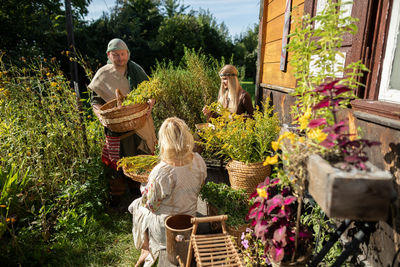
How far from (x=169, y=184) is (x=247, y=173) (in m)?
1.10

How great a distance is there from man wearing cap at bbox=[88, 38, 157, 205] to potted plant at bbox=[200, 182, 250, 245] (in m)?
1.35

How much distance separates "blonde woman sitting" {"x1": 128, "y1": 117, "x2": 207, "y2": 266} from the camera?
2.28 metres

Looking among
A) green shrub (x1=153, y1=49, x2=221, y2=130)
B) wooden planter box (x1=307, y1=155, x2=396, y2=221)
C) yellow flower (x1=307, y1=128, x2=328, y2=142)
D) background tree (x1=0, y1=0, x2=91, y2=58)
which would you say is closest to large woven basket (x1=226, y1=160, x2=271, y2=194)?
yellow flower (x1=307, y1=128, x2=328, y2=142)

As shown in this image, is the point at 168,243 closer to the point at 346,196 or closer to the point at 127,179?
the point at 346,196

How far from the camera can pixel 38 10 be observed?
12.6 meters

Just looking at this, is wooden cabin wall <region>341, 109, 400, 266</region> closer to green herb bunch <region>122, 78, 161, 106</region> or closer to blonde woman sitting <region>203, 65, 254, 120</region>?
blonde woman sitting <region>203, 65, 254, 120</region>

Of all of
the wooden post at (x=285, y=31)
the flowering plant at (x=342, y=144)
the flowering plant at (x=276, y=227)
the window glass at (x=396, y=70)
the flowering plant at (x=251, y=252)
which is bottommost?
the flowering plant at (x=251, y=252)

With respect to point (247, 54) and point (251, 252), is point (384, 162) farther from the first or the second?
point (247, 54)

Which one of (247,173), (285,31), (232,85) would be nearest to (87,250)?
(247,173)

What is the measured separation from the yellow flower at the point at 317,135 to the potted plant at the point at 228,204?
4.29ft

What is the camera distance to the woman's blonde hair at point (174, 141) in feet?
7.41

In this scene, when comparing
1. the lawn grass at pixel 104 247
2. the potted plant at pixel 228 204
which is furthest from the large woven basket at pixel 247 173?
the lawn grass at pixel 104 247

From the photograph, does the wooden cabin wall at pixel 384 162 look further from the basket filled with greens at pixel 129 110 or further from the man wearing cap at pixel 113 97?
the man wearing cap at pixel 113 97

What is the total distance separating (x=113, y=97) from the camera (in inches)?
144
